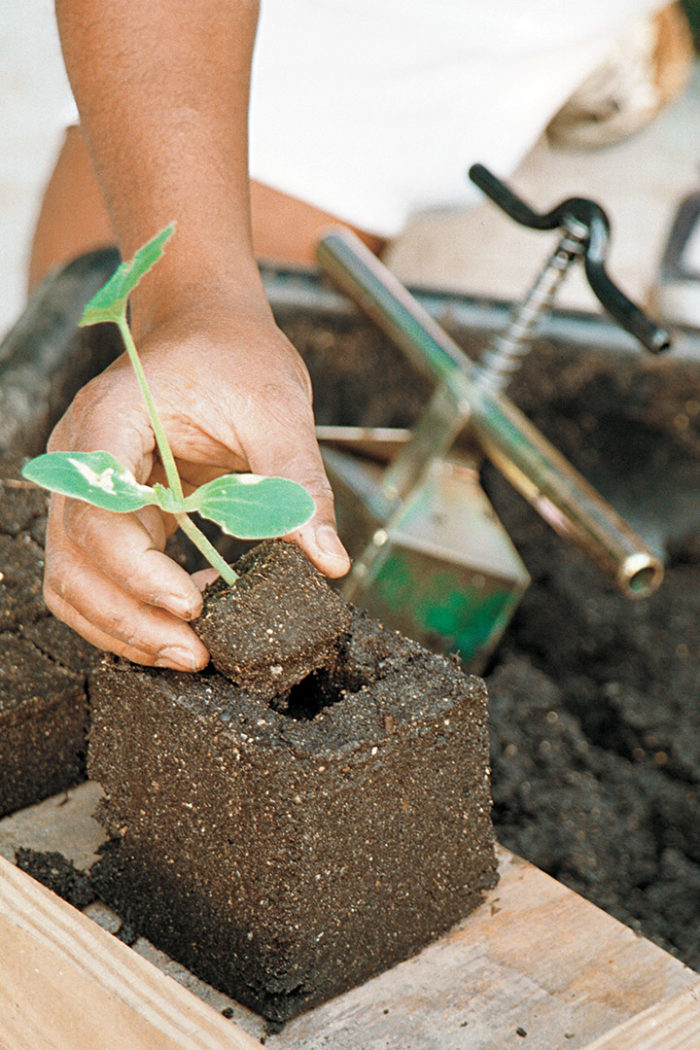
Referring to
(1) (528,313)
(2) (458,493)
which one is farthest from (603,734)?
(1) (528,313)

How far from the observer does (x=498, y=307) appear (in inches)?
59.1

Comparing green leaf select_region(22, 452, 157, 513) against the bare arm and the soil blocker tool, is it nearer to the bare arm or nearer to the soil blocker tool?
the bare arm

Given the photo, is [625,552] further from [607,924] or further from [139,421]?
[139,421]

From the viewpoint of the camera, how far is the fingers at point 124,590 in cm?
66

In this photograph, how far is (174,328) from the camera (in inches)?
34.0

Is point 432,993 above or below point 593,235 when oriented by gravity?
below

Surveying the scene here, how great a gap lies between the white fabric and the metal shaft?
30cm

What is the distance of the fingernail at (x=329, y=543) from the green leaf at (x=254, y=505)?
0.08 metres

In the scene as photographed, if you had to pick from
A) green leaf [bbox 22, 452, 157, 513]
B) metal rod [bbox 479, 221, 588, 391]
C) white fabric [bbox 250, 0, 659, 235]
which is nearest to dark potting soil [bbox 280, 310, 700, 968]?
metal rod [bbox 479, 221, 588, 391]

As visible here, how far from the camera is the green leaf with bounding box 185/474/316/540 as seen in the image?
0.63m

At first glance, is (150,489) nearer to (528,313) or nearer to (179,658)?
(179,658)

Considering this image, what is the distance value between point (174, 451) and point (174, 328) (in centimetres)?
11

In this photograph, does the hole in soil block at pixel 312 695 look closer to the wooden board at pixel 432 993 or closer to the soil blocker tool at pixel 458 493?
the wooden board at pixel 432 993

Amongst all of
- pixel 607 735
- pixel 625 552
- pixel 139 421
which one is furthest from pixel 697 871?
pixel 139 421
